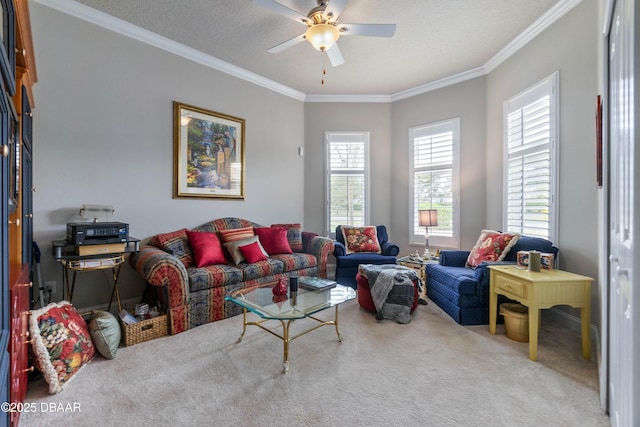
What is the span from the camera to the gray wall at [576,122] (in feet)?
8.03

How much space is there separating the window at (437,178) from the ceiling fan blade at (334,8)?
2519 millimetres

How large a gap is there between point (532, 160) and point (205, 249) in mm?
3684

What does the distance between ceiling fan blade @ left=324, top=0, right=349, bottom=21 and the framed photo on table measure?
1.94 meters

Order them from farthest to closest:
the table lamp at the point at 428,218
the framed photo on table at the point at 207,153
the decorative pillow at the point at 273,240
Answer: the table lamp at the point at 428,218
the decorative pillow at the point at 273,240
the framed photo on table at the point at 207,153

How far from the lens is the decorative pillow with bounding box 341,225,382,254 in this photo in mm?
4168

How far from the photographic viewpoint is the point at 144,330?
7.89 ft

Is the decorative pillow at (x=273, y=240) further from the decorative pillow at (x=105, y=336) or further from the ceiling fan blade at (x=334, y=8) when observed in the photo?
the ceiling fan blade at (x=334, y=8)

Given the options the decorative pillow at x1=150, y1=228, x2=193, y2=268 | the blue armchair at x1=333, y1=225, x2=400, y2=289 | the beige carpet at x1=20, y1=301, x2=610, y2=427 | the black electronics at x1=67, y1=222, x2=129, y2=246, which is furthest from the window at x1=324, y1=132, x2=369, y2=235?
the black electronics at x1=67, y1=222, x2=129, y2=246

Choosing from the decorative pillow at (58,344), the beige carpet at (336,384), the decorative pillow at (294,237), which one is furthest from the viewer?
the decorative pillow at (294,237)

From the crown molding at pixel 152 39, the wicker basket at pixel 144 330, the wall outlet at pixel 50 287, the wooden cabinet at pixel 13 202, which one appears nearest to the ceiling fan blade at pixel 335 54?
the crown molding at pixel 152 39

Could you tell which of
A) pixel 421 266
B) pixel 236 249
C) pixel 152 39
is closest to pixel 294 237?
pixel 236 249

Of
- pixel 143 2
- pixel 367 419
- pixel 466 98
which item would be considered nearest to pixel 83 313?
pixel 367 419

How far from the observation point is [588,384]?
5.99ft

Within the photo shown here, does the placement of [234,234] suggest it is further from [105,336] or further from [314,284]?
[105,336]
